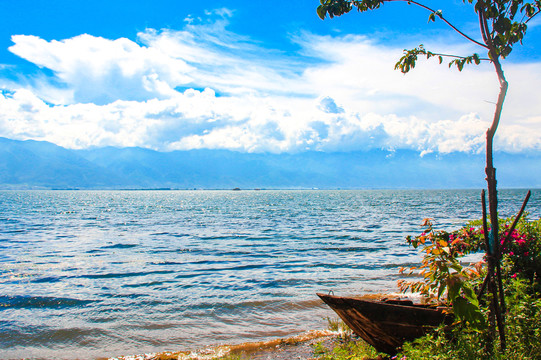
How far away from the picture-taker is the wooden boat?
7480 mm

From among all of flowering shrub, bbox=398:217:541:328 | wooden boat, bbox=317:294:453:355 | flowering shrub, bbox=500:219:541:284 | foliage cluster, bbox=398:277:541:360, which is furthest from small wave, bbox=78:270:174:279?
flowering shrub, bbox=500:219:541:284

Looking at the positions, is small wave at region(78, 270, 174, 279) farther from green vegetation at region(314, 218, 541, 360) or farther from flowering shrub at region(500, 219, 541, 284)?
flowering shrub at region(500, 219, 541, 284)

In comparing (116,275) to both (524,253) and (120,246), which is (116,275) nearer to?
(120,246)

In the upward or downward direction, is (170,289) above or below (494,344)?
below

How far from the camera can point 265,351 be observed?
1069cm

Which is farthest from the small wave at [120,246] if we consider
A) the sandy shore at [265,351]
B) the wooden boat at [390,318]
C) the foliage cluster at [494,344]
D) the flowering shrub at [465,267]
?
the foliage cluster at [494,344]

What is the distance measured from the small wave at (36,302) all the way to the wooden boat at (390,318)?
38.6 ft

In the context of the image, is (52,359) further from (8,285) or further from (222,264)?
(222,264)

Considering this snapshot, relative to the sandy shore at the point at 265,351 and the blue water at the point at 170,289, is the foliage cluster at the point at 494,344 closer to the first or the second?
the sandy shore at the point at 265,351

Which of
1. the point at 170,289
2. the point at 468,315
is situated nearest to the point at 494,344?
the point at 468,315

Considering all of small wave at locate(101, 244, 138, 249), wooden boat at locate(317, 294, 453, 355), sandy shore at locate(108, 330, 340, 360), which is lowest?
small wave at locate(101, 244, 138, 249)

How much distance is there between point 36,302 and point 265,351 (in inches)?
406

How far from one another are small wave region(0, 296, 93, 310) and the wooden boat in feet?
38.6

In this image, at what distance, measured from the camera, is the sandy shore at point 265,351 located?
10.3 m
